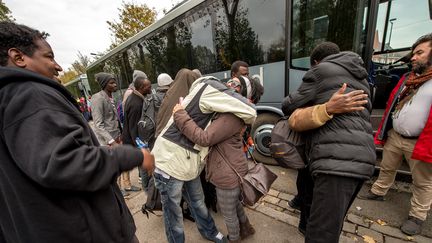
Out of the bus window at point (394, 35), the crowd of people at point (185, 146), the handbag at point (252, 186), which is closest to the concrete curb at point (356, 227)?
the crowd of people at point (185, 146)

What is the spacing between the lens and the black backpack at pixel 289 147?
187 centimetres

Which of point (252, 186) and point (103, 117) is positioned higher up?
point (103, 117)

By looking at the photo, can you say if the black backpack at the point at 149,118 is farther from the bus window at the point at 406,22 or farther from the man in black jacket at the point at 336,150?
the bus window at the point at 406,22

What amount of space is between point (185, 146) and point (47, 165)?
1.02 metres

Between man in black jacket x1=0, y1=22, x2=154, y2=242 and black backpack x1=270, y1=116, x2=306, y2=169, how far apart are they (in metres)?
1.27

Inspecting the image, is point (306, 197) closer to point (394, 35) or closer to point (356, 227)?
point (356, 227)

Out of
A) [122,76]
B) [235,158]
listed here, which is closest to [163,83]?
[235,158]

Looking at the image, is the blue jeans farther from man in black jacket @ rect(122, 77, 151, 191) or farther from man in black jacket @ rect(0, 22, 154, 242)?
man in black jacket @ rect(122, 77, 151, 191)

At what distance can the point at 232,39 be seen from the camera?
Answer: 4.27m

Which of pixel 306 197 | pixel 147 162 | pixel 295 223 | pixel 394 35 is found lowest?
pixel 295 223

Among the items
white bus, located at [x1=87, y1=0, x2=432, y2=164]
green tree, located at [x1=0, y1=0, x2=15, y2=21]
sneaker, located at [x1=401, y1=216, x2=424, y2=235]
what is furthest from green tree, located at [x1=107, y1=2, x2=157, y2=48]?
sneaker, located at [x1=401, y1=216, x2=424, y2=235]

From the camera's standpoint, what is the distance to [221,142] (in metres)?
1.82

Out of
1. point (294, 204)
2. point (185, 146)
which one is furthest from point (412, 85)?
point (185, 146)

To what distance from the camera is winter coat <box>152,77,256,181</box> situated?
5.19 ft
